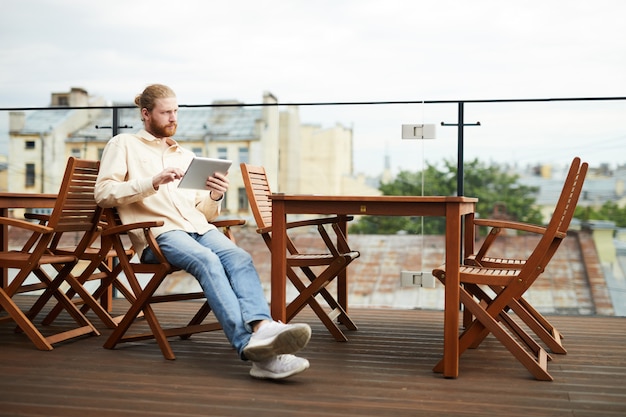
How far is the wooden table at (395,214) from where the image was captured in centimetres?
333

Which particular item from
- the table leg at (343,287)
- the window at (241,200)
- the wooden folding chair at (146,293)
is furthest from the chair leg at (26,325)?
the window at (241,200)

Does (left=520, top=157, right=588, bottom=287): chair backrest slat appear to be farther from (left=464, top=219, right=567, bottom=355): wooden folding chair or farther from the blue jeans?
the blue jeans

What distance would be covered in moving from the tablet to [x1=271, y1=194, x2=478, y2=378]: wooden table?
33 centimetres

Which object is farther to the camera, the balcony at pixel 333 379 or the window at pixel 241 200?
the window at pixel 241 200

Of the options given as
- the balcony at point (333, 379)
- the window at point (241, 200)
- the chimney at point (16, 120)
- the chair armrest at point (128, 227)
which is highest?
the chimney at point (16, 120)

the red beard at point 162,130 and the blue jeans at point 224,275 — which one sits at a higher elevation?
the red beard at point 162,130

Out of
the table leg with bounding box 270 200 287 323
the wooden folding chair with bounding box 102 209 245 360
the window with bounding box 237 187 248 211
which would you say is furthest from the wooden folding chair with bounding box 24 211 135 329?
the window with bounding box 237 187 248 211

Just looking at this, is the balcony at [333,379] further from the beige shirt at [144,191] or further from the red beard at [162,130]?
the red beard at [162,130]

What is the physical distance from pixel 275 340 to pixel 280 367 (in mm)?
137

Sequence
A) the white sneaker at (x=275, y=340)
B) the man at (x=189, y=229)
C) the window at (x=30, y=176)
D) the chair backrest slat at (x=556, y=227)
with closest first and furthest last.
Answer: the white sneaker at (x=275, y=340)
the man at (x=189, y=229)
the chair backrest slat at (x=556, y=227)
the window at (x=30, y=176)

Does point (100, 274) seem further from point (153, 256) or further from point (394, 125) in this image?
point (394, 125)

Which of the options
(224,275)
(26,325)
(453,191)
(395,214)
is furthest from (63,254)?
(453,191)

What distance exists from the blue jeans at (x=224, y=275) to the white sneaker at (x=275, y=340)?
8 centimetres

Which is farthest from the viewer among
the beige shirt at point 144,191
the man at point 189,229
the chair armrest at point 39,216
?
the chair armrest at point 39,216
